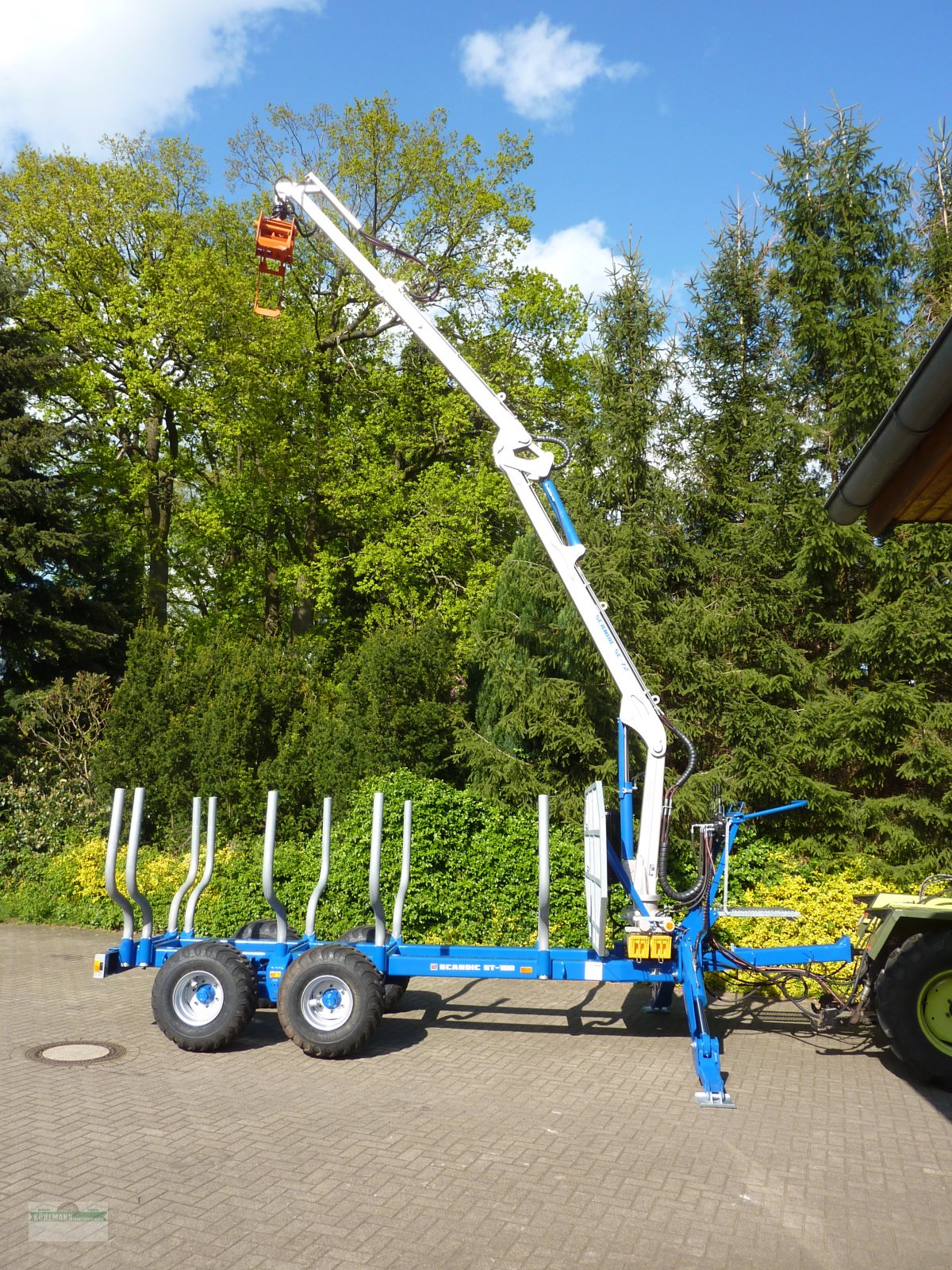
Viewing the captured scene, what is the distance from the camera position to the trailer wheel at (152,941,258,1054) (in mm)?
7367

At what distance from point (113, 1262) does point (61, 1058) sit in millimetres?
3459

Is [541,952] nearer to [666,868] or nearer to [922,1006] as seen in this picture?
[666,868]

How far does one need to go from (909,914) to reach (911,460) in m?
3.16

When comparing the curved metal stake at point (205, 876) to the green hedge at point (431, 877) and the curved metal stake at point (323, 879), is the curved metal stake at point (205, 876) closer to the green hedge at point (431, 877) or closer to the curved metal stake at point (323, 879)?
the curved metal stake at point (323, 879)

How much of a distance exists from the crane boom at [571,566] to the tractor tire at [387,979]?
2172 mm

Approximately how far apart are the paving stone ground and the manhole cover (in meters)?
0.09

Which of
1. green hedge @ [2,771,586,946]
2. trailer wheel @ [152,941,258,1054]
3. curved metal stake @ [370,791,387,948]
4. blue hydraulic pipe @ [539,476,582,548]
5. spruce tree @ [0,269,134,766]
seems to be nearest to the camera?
trailer wheel @ [152,941,258,1054]

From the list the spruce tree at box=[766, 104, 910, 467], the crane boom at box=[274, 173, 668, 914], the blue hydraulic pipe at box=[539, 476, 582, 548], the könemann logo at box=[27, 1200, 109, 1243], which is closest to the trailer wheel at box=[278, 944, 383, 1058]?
the crane boom at box=[274, 173, 668, 914]

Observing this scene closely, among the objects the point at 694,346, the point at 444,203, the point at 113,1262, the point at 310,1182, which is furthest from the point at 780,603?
the point at 444,203

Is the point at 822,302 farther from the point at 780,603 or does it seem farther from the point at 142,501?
the point at 142,501

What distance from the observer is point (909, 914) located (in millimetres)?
7035

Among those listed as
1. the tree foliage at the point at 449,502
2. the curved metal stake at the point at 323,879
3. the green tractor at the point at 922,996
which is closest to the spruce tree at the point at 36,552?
the tree foliage at the point at 449,502

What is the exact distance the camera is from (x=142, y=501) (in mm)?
22453

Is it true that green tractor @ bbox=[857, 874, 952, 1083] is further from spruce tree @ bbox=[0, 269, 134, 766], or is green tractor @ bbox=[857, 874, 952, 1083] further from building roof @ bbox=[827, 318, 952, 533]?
spruce tree @ bbox=[0, 269, 134, 766]
